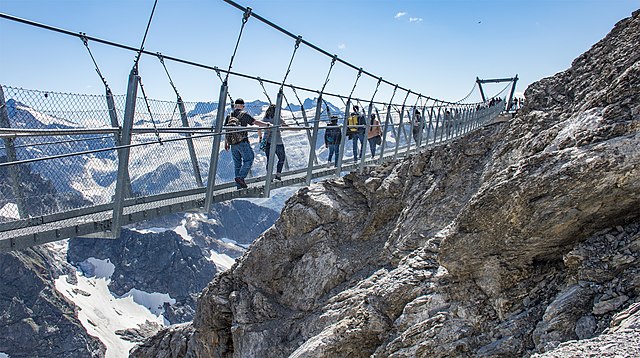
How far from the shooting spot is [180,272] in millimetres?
147500

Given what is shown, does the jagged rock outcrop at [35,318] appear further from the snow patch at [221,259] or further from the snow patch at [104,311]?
the snow patch at [221,259]

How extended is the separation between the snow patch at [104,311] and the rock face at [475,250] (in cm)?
10084

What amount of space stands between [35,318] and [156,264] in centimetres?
4621

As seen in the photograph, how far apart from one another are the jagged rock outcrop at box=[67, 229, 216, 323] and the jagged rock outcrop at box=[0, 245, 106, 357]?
3239 centimetres

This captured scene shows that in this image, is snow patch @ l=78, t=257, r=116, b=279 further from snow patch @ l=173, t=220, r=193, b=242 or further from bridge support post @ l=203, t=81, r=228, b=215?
bridge support post @ l=203, t=81, r=228, b=215

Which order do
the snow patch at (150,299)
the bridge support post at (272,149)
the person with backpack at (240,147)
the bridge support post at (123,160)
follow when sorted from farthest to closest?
1. the snow patch at (150,299)
2. the person with backpack at (240,147)
3. the bridge support post at (272,149)
4. the bridge support post at (123,160)

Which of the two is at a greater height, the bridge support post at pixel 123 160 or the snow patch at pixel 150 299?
the bridge support post at pixel 123 160

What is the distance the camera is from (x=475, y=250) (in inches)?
385

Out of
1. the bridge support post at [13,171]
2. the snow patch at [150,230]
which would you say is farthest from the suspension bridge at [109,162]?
the snow patch at [150,230]

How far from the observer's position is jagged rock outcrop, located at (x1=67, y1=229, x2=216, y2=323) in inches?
5664

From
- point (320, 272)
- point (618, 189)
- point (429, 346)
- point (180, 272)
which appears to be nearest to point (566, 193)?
point (618, 189)

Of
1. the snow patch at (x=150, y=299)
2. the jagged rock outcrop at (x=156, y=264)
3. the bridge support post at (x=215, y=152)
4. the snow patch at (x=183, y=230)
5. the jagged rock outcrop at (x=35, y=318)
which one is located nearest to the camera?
the bridge support post at (x=215, y=152)

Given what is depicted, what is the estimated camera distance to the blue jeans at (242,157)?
8.67 metres

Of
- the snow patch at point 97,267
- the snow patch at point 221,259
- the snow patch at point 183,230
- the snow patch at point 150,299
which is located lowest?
the snow patch at point 150,299
